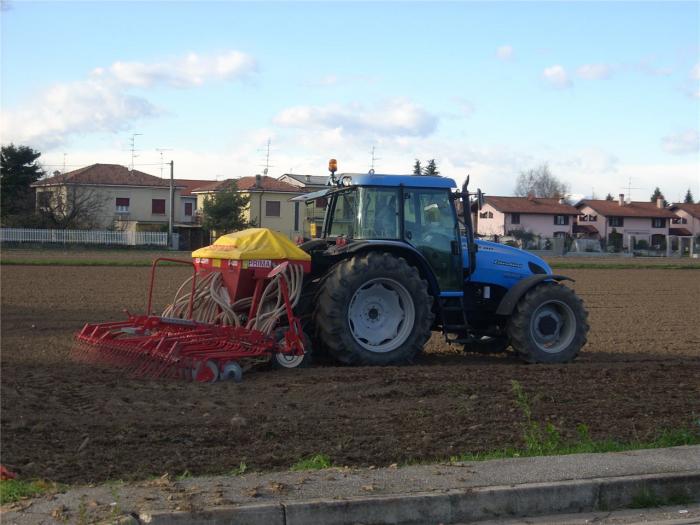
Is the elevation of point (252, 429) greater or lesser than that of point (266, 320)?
lesser

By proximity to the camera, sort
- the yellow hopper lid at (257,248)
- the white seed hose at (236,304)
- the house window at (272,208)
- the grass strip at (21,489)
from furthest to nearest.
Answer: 1. the house window at (272,208)
2. the yellow hopper lid at (257,248)
3. the white seed hose at (236,304)
4. the grass strip at (21,489)

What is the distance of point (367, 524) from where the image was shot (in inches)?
199

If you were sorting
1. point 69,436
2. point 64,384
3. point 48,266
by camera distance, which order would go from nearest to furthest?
point 69,436 → point 64,384 → point 48,266

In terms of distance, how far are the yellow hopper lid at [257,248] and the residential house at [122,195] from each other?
49.5 metres

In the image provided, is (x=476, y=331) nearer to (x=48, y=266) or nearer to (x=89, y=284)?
(x=89, y=284)

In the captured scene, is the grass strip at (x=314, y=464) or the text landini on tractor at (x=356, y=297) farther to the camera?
the text landini on tractor at (x=356, y=297)

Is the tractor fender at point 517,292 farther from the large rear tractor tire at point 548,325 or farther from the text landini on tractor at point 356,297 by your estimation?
the large rear tractor tire at point 548,325

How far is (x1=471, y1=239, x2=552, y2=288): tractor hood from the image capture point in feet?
37.6

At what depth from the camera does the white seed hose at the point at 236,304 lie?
973 centimetres

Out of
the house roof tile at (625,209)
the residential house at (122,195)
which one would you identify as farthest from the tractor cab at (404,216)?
the house roof tile at (625,209)

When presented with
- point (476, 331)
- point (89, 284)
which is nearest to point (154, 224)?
point (89, 284)

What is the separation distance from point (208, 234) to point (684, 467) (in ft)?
172

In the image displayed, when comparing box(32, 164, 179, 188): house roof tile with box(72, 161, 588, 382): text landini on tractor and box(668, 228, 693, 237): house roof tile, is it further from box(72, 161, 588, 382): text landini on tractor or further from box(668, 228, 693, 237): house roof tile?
box(668, 228, 693, 237): house roof tile

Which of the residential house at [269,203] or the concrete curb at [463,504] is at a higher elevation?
the residential house at [269,203]
